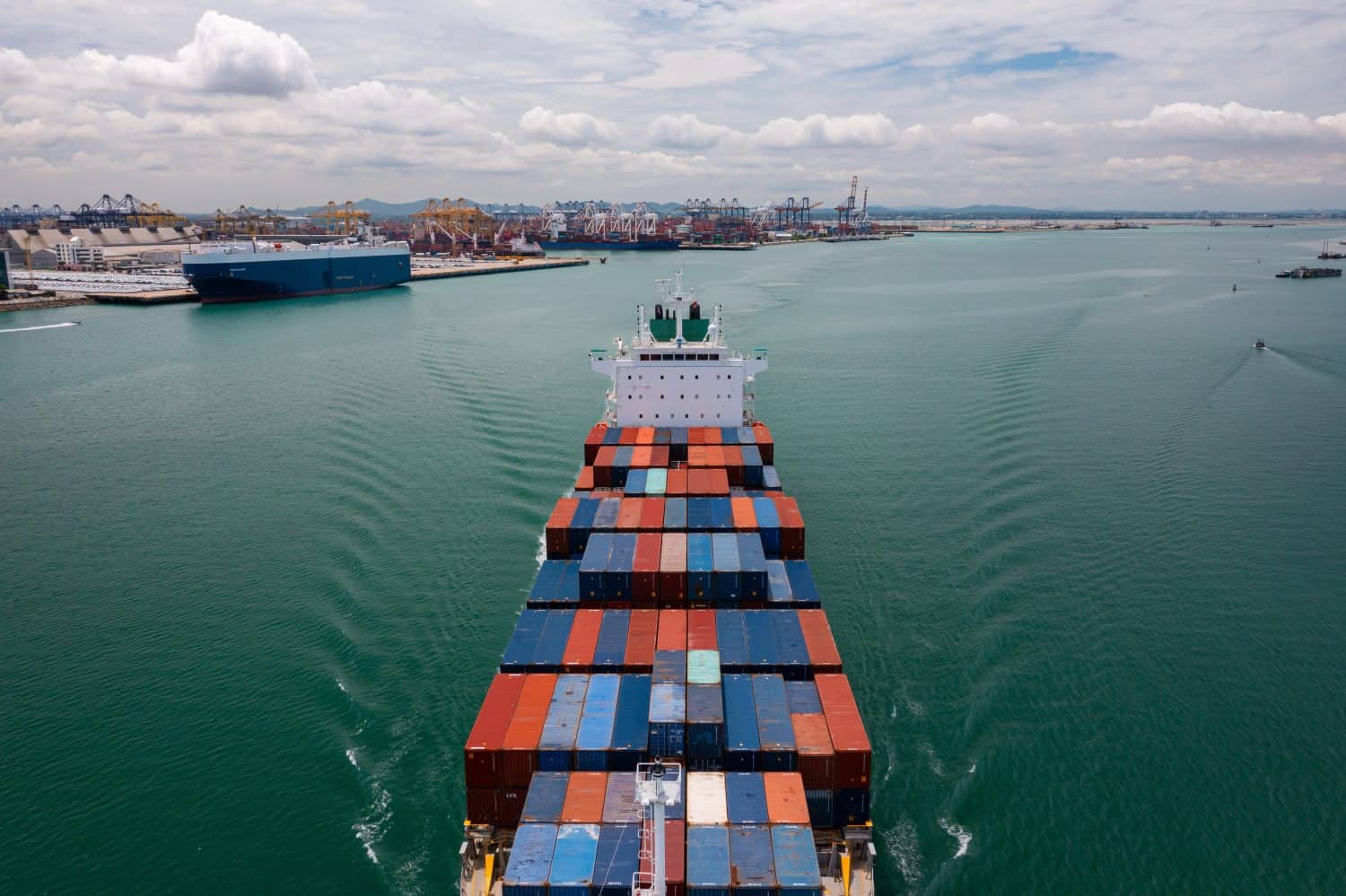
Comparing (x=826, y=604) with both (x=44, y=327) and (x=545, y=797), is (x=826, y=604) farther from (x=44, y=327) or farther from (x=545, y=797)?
(x=44, y=327)

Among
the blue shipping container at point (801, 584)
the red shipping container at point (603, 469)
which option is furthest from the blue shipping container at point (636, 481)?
the blue shipping container at point (801, 584)

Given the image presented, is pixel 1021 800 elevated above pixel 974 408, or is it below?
below

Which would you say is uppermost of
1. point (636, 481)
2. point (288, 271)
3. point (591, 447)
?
point (288, 271)

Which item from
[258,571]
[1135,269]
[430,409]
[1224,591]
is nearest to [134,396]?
[430,409]

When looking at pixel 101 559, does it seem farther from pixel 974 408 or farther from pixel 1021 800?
pixel 974 408

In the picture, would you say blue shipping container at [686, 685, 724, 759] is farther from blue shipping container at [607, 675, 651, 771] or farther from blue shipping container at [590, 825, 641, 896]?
blue shipping container at [590, 825, 641, 896]

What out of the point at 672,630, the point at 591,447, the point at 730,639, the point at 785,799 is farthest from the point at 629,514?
the point at 785,799

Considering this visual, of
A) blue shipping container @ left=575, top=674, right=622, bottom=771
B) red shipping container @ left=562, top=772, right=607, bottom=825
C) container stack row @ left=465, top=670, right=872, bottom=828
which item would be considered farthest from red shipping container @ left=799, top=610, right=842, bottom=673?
red shipping container @ left=562, top=772, right=607, bottom=825
